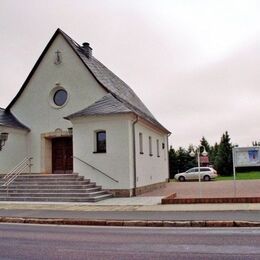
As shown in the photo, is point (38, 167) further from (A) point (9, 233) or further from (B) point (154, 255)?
(B) point (154, 255)

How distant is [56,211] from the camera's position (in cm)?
1631

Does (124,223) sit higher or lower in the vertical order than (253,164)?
lower

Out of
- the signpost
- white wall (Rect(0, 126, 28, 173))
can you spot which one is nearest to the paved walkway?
the signpost

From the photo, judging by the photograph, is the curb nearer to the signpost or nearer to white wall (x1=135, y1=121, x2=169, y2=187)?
the signpost

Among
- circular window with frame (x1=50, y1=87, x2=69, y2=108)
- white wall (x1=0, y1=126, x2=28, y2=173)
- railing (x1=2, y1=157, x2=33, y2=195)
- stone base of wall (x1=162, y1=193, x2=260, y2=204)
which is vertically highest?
circular window with frame (x1=50, y1=87, x2=69, y2=108)

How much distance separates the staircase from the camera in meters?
20.8

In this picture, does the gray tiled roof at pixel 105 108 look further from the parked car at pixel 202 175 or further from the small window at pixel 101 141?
the parked car at pixel 202 175

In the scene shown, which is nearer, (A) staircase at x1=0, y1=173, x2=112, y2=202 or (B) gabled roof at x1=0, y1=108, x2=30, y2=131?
(A) staircase at x1=0, y1=173, x2=112, y2=202

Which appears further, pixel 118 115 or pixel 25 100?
pixel 25 100

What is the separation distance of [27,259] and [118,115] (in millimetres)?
15379

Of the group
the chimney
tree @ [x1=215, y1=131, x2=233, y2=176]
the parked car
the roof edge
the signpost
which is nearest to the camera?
the signpost

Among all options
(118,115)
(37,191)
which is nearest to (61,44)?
(118,115)

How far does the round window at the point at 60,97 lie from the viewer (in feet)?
88.6

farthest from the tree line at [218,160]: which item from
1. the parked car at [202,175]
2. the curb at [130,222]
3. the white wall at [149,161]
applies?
the curb at [130,222]
